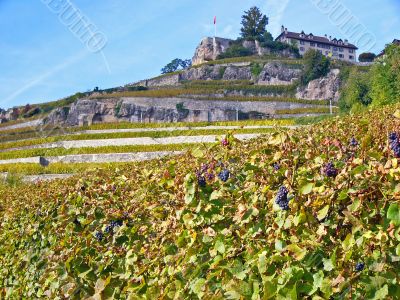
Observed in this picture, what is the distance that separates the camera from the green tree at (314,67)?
232 ft

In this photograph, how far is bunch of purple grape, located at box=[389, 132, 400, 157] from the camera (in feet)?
6.66

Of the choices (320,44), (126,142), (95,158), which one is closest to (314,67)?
(320,44)

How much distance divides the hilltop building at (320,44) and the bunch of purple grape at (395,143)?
99.9 metres

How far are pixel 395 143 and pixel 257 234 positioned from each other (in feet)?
2.46

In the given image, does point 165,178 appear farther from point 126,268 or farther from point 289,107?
point 289,107

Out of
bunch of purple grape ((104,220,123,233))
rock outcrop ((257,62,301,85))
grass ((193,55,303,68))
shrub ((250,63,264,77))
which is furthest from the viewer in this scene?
grass ((193,55,303,68))

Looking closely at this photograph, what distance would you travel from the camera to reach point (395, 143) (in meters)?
2.07

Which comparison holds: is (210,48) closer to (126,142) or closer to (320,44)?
(320,44)

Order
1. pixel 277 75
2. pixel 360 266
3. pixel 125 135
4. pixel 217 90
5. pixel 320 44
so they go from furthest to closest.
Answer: pixel 320 44 < pixel 277 75 < pixel 217 90 < pixel 125 135 < pixel 360 266

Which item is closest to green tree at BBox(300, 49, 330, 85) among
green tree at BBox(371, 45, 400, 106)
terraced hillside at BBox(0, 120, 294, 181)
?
green tree at BBox(371, 45, 400, 106)

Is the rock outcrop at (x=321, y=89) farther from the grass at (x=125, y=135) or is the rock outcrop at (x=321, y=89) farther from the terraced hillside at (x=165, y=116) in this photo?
the grass at (x=125, y=135)

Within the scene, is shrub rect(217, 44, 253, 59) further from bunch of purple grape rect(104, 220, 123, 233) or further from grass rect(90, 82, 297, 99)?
bunch of purple grape rect(104, 220, 123, 233)

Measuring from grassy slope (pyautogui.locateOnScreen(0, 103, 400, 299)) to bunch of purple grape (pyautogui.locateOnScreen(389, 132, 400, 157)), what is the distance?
0.07 meters

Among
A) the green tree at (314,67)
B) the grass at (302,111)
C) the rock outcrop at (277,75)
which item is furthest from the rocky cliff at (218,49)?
the grass at (302,111)
